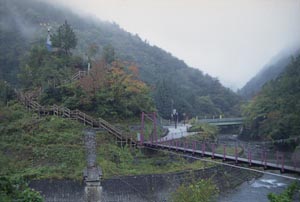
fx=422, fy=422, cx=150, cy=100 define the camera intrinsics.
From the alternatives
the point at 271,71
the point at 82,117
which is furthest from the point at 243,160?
the point at 271,71

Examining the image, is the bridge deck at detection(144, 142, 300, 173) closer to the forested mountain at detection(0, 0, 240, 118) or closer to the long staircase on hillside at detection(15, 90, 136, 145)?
the long staircase on hillside at detection(15, 90, 136, 145)

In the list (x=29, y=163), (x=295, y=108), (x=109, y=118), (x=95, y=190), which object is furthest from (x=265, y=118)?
(x=95, y=190)

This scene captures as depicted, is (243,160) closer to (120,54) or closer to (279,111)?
(279,111)

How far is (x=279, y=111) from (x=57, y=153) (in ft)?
86.3

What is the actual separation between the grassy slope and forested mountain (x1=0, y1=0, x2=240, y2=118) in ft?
35.2

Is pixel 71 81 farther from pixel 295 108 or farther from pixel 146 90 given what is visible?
pixel 295 108

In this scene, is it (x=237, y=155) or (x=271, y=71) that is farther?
(x=271, y=71)

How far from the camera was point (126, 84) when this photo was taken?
108 ft

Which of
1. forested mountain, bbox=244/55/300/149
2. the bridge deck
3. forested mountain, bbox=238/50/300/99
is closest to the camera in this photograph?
the bridge deck

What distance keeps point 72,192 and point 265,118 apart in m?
31.0

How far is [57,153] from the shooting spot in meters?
25.2

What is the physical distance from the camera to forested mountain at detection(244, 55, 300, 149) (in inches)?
1545

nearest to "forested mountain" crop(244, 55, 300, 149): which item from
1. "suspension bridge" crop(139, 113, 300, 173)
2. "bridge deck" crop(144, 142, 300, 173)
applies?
"suspension bridge" crop(139, 113, 300, 173)

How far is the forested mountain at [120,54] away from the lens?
178 ft
